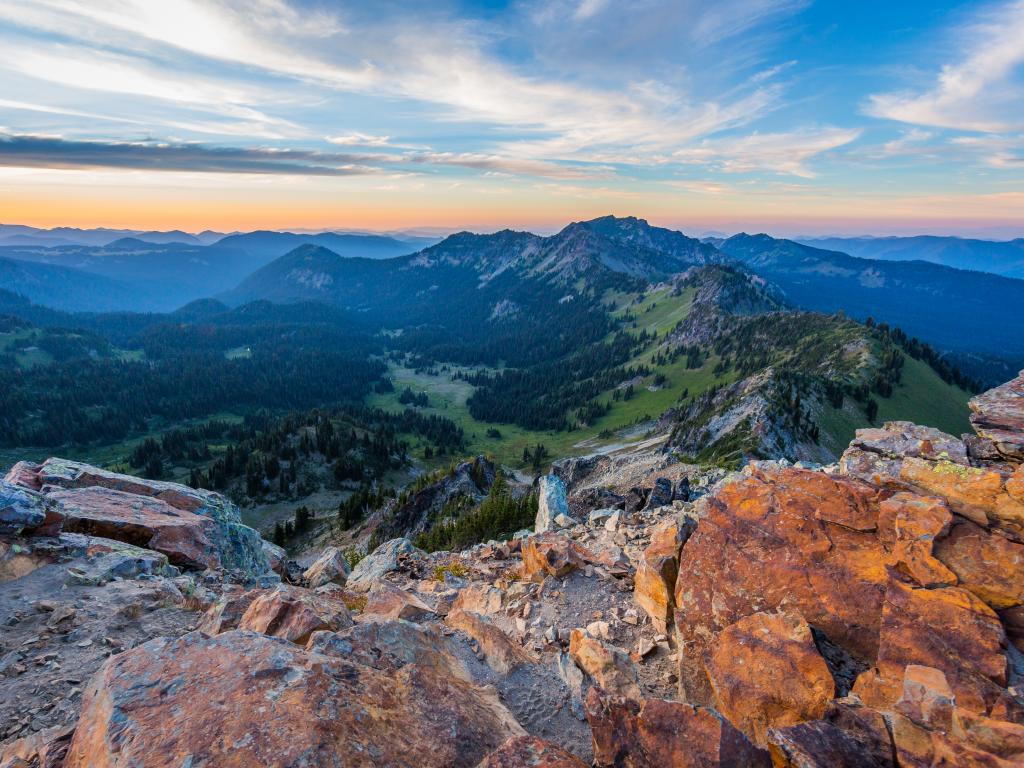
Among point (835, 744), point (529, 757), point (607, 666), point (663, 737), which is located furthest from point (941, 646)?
point (529, 757)

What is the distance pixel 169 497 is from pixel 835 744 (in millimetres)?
33110

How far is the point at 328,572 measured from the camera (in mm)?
25172

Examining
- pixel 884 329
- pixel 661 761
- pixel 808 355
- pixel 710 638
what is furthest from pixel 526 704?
pixel 884 329

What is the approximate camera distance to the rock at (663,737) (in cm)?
791

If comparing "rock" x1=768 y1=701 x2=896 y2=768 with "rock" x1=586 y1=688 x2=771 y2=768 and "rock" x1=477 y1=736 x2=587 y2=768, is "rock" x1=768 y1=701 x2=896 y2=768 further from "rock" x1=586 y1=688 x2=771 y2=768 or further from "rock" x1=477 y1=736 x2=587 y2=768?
"rock" x1=477 y1=736 x2=587 y2=768

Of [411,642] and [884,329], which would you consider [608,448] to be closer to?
[884,329]

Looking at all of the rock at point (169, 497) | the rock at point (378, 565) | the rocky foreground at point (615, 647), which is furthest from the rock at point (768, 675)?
the rock at point (169, 497)

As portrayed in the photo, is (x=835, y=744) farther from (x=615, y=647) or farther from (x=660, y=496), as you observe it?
(x=660, y=496)

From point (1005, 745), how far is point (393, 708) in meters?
10.1

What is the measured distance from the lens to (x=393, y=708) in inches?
368

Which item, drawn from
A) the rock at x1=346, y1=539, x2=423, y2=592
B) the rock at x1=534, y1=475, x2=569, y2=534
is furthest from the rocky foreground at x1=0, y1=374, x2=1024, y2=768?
the rock at x1=534, y1=475, x2=569, y2=534

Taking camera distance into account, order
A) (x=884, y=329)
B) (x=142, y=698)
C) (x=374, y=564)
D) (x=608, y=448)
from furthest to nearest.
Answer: (x=608, y=448), (x=884, y=329), (x=374, y=564), (x=142, y=698)

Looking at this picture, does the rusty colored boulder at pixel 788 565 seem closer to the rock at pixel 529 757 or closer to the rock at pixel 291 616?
the rock at pixel 529 757

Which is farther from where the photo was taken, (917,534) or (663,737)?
(917,534)
